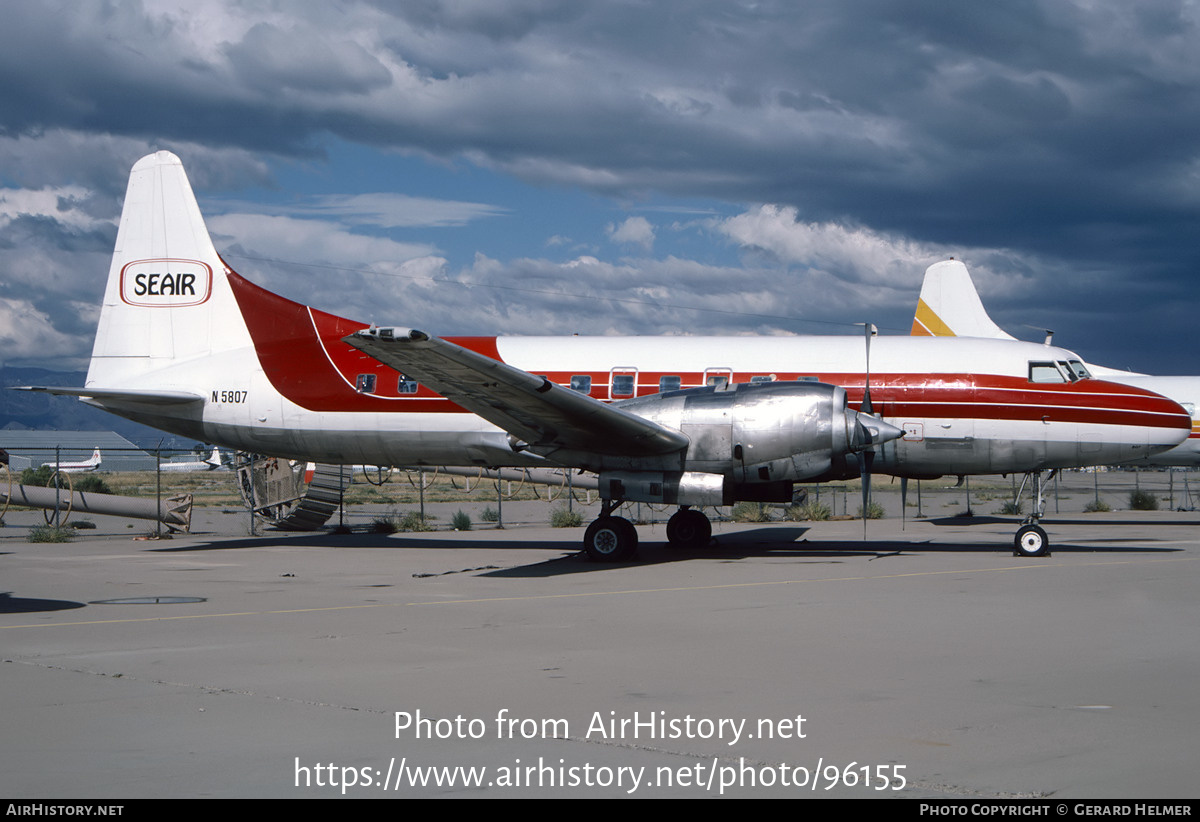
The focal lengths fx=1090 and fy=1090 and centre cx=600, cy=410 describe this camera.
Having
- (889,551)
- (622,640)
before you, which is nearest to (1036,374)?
(889,551)

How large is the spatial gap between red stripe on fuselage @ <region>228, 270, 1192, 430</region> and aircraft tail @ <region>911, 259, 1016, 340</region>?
997 cm

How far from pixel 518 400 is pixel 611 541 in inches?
118

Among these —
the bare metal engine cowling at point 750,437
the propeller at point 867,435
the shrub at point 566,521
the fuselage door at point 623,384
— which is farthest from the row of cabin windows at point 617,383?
the shrub at point 566,521

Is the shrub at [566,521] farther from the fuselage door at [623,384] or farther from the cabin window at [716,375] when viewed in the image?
the cabin window at [716,375]

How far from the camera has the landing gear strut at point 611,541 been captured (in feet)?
57.1

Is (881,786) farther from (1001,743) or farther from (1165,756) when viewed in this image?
(1165,756)

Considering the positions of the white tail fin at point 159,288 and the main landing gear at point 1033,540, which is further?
the white tail fin at point 159,288

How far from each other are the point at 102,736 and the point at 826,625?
670 cm

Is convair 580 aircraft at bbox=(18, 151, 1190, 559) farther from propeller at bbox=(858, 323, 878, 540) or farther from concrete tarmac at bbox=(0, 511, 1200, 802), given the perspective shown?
concrete tarmac at bbox=(0, 511, 1200, 802)

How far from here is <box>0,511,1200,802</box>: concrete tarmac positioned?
5496 millimetres

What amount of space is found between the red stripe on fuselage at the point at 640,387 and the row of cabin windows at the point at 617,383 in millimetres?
79

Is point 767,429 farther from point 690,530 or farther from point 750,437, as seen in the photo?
point 690,530

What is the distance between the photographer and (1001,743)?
6020mm

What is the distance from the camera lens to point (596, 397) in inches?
776
